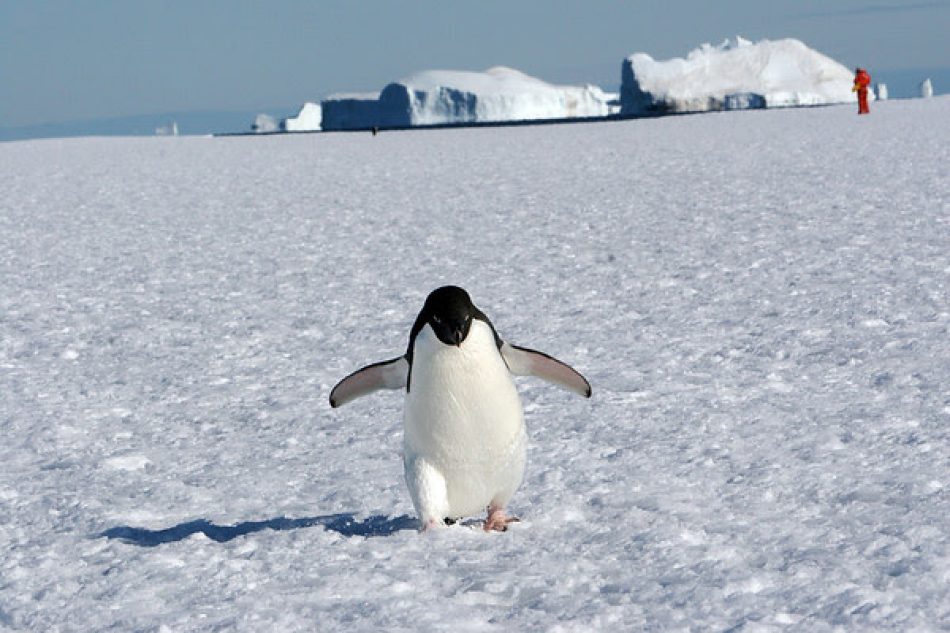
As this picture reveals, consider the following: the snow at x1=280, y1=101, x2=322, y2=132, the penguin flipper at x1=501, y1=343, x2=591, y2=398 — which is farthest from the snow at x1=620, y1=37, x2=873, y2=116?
the penguin flipper at x1=501, y1=343, x2=591, y2=398

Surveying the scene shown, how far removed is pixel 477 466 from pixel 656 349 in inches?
75.6

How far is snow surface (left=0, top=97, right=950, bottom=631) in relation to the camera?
2.26 m

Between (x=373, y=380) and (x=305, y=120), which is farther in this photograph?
(x=305, y=120)

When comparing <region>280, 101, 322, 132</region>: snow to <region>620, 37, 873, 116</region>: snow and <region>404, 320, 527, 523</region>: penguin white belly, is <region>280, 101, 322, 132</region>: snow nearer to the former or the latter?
<region>620, 37, 873, 116</region>: snow

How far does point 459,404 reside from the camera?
256cm

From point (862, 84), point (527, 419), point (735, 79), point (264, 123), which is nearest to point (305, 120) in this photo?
point (264, 123)

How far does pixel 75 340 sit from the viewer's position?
4.93m

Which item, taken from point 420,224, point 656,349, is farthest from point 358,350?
point 420,224

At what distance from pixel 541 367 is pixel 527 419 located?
911 mm

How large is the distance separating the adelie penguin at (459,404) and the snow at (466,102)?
176 ft

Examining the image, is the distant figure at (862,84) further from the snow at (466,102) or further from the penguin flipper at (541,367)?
the snow at (466,102)

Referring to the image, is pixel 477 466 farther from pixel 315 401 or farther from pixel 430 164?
pixel 430 164

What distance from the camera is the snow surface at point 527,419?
7.43 ft

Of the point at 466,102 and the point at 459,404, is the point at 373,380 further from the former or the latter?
the point at 466,102
